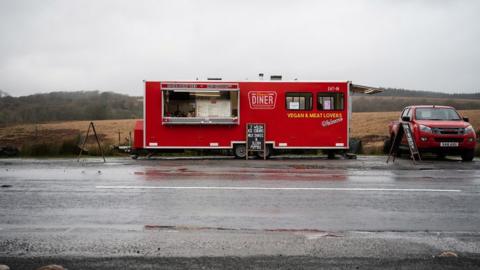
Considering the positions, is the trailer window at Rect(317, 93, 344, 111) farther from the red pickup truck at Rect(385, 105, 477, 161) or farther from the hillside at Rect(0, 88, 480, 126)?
the hillside at Rect(0, 88, 480, 126)

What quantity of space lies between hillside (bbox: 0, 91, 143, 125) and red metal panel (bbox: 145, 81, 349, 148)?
45.0 meters

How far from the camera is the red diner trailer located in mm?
18953

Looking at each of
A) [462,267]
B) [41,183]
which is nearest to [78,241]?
[462,267]

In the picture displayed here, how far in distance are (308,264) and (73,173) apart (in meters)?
8.90

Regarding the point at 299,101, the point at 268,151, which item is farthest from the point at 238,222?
the point at 299,101

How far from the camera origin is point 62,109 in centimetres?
6919

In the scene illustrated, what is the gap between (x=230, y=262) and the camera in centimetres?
467

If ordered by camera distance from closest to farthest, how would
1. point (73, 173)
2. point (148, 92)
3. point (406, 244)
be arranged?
point (406, 244) < point (73, 173) < point (148, 92)

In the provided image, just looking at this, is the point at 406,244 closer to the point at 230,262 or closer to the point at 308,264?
the point at 308,264

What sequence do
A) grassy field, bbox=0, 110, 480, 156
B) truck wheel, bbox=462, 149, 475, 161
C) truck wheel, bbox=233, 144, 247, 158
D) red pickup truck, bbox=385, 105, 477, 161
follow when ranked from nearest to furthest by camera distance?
red pickup truck, bbox=385, 105, 477, 161, truck wheel, bbox=462, 149, 475, 161, truck wheel, bbox=233, 144, 247, 158, grassy field, bbox=0, 110, 480, 156

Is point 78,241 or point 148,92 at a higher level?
point 148,92

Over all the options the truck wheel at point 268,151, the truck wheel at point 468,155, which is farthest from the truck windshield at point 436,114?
the truck wheel at point 268,151

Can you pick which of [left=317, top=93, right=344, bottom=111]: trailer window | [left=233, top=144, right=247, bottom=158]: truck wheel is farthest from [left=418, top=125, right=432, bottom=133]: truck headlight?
[left=233, top=144, right=247, bottom=158]: truck wheel

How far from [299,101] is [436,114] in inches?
200
